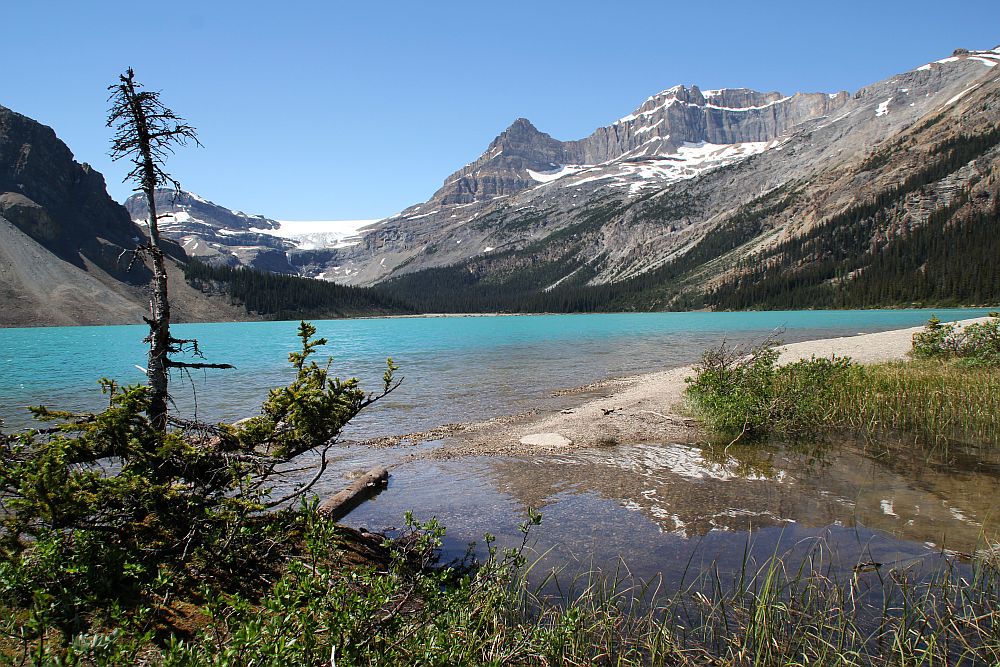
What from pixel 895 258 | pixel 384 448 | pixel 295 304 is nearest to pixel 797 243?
pixel 895 258

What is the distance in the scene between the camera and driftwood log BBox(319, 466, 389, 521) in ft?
30.3

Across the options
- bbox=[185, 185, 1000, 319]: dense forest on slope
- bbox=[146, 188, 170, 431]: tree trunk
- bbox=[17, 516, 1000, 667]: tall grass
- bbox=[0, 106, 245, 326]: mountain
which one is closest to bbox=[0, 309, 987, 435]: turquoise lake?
bbox=[146, 188, 170, 431]: tree trunk

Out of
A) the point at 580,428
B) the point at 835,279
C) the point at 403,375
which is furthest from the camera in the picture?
the point at 835,279

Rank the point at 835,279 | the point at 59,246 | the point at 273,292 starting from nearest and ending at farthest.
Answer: the point at 835,279 → the point at 59,246 → the point at 273,292

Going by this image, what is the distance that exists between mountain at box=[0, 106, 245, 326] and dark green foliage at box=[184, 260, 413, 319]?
23.4ft

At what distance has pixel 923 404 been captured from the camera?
13664 mm

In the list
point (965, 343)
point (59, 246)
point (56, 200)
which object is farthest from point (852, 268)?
point (56, 200)

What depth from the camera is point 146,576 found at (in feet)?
15.8

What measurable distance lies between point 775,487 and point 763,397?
4.74m

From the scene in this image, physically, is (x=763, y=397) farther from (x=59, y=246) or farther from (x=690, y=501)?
(x=59, y=246)

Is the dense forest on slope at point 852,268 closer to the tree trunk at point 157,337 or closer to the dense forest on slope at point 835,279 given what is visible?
the dense forest on slope at point 835,279

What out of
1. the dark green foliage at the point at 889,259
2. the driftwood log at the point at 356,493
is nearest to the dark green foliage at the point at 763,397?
the driftwood log at the point at 356,493

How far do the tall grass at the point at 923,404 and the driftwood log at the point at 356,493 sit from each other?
A: 1179 centimetres

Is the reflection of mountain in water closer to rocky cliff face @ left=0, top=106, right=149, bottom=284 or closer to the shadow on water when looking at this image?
the shadow on water
